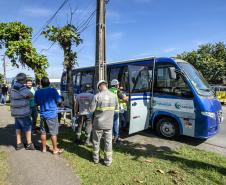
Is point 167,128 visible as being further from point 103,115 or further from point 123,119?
point 103,115

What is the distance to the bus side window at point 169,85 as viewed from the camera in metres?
7.56

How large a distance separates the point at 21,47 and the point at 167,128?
A: 33.5 ft

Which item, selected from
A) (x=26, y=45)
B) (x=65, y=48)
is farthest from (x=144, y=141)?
(x=26, y=45)

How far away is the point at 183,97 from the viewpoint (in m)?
7.54

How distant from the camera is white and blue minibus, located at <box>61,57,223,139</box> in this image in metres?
7.26

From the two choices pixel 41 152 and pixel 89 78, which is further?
pixel 89 78

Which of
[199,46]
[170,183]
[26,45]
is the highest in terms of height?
[199,46]

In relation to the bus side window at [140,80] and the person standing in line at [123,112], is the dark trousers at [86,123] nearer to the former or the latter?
the person standing in line at [123,112]

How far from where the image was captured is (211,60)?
123 feet

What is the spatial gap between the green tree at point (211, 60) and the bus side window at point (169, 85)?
106 ft

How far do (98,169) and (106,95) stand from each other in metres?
1.55

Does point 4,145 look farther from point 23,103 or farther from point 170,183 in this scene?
point 170,183

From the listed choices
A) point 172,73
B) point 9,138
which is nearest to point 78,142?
point 9,138

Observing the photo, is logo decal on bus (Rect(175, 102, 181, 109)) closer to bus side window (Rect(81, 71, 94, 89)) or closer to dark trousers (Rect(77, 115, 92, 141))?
dark trousers (Rect(77, 115, 92, 141))
